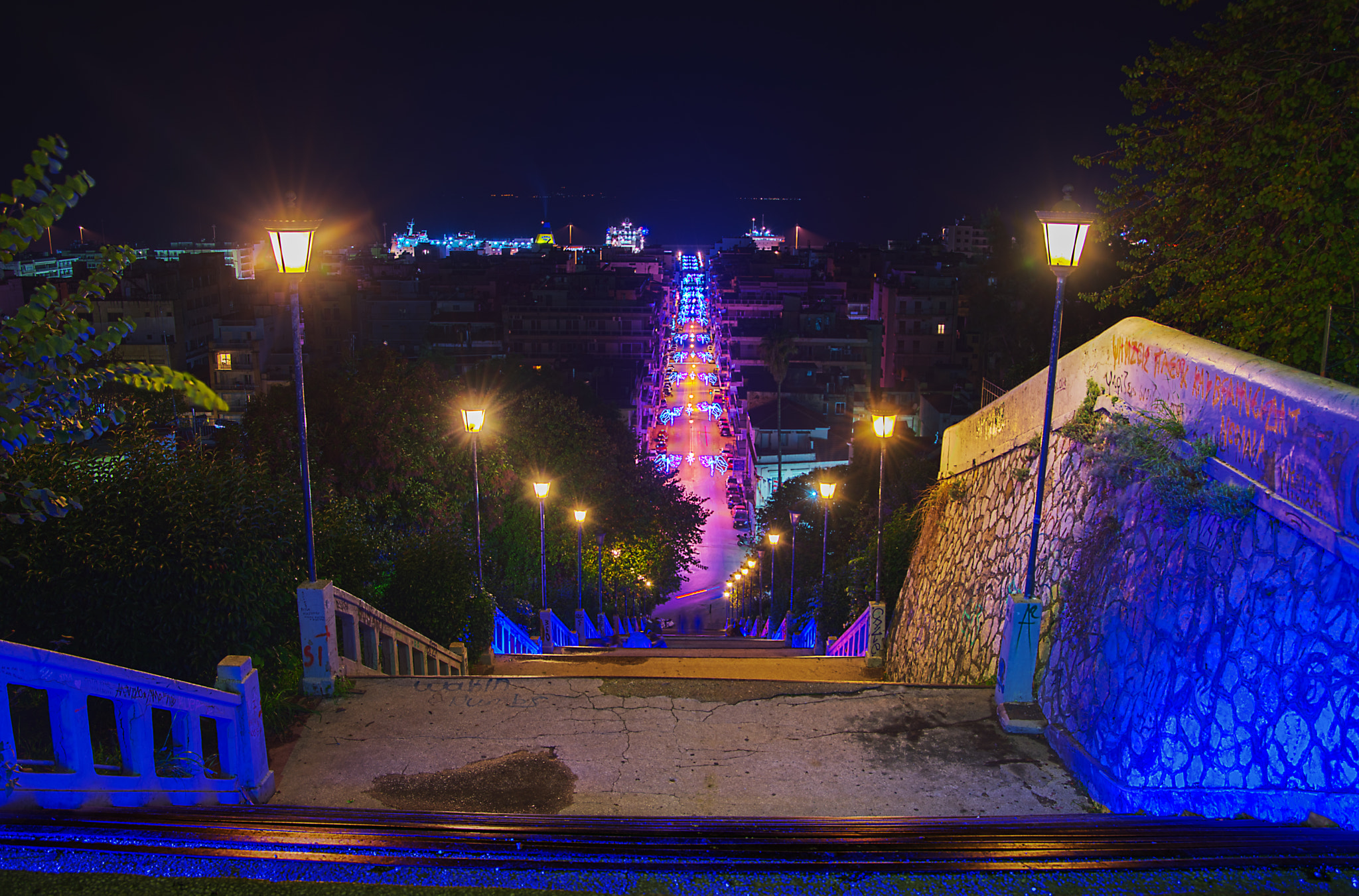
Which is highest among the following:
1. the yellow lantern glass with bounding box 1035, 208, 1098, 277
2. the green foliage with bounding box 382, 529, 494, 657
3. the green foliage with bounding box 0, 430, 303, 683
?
the yellow lantern glass with bounding box 1035, 208, 1098, 277

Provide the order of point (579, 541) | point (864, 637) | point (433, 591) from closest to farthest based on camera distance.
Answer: point (433, 591) < point (864, 637) < point (579, 541)

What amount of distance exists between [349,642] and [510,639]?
29.6 feet

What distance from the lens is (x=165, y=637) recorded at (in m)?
6.69

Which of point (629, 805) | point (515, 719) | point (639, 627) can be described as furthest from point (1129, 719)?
point (639, 627)

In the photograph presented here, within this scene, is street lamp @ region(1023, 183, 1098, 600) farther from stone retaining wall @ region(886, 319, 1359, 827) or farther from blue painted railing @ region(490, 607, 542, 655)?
blue painted railing @ region(490, 607, 542, 655)

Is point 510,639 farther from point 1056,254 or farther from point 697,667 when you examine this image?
point 1056,254

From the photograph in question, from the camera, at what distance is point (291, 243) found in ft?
23.7

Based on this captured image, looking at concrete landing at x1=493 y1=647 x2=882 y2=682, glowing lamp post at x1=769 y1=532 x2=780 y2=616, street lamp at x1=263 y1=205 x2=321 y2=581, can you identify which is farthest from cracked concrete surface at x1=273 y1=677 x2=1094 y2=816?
glowing lamp post at x1=769 y1=532 x2=780 y2=616

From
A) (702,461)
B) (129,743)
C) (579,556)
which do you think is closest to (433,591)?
(129,743)

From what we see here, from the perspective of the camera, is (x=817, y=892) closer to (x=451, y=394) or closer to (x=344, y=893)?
(x=344, y=893)

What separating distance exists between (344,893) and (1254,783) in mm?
4976

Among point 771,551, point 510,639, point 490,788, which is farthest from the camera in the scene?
point 771,551

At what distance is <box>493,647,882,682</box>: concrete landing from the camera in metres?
13.0

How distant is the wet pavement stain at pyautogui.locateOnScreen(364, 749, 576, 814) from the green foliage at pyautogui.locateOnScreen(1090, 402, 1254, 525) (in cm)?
489
